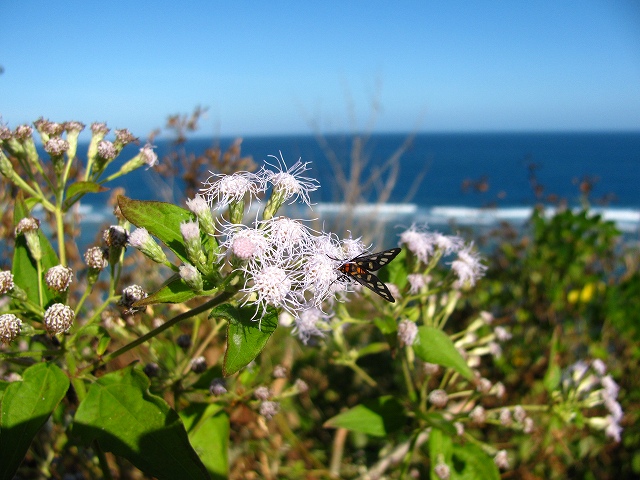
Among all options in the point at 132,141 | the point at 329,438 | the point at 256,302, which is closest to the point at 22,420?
the point at 256,302

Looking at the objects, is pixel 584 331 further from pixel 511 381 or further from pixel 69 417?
pixel 69 417

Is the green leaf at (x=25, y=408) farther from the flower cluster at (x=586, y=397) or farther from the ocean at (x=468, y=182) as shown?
the ocean at (x=468, y=182)

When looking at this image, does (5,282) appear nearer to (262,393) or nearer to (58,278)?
(58,278)

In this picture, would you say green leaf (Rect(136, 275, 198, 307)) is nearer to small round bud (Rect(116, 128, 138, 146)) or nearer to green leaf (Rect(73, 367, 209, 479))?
green leaf (Rect(73, 367, 209, 479))

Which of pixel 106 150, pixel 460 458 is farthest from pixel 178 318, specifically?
pixel 460 458

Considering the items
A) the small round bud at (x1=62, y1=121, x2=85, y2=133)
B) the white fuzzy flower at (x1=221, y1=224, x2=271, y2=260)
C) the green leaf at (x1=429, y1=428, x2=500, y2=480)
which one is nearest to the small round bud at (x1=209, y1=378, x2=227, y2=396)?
the white fuzzy flower at (x1=221, y1=224, x2=271, y2=260)

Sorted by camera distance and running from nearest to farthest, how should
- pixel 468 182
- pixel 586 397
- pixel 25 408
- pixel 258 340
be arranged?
1. pixel 258 340
2. pixel 25 408
3. pixel 586 397
4. pixel 468 182
